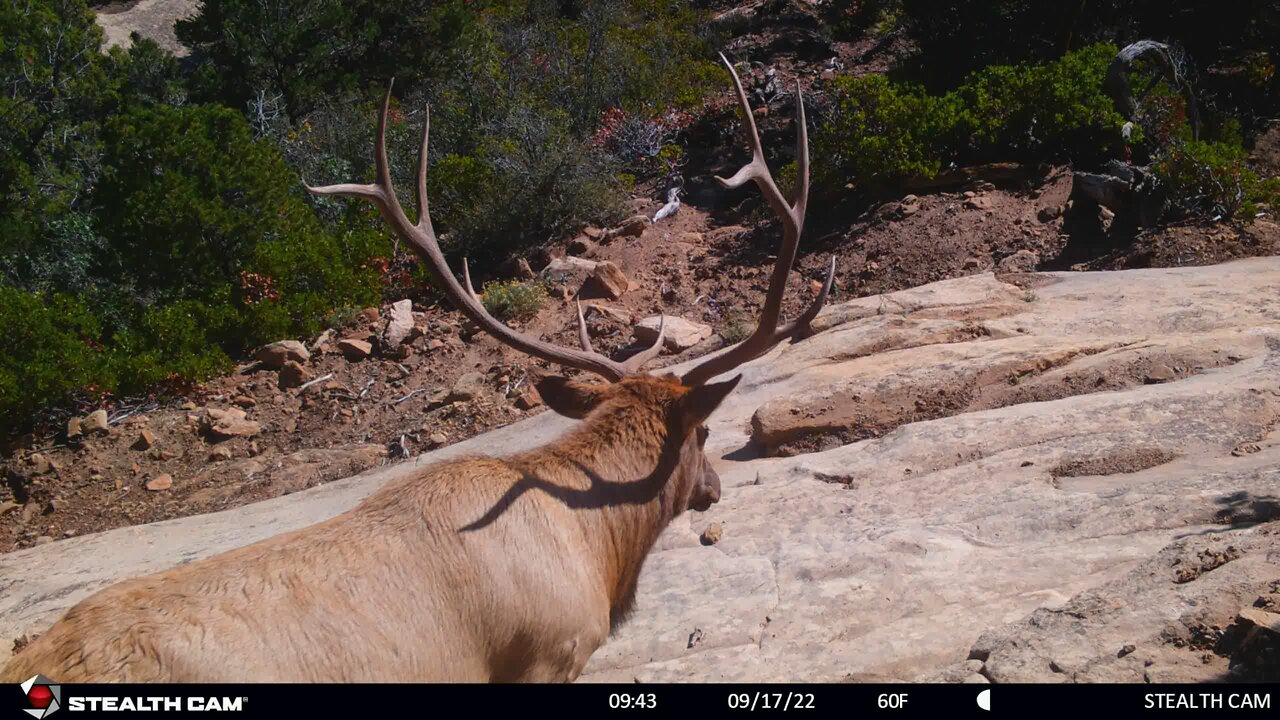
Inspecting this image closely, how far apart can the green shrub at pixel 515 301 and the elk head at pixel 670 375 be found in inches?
228

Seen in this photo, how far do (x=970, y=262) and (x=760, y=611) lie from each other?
6.65m

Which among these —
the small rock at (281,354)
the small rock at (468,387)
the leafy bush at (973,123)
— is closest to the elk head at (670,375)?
the small rock at (468,387)

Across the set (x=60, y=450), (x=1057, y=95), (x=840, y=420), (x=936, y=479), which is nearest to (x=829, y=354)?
(x=840, y=420)

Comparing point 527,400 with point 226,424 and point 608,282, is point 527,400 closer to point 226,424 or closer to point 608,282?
point 608,282

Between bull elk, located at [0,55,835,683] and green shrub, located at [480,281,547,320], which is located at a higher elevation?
bull elk, located at [0,55,835,683]

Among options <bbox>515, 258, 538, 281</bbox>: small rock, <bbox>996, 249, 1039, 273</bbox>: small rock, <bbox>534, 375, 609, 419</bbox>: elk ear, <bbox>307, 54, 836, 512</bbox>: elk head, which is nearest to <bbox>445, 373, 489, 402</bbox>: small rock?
<bbox>515, 258, 538, 281</bbox>: small rock

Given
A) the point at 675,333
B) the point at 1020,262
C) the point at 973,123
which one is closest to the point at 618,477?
the point at 675,333

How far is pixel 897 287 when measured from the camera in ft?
33.3

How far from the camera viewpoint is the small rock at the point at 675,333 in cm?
963

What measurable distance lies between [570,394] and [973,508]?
2.26 m

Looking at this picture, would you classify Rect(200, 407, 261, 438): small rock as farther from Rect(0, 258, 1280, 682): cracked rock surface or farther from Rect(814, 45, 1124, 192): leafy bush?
Rect(814, 45, 1124, 192): leafy bush
